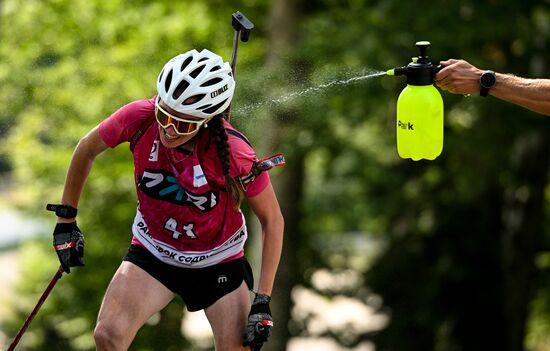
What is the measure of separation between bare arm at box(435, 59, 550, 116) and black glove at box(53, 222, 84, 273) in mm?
2224

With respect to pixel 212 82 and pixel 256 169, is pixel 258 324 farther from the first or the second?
pixel 212 82

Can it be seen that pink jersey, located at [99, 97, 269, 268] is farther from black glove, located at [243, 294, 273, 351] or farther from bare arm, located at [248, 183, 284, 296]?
black glove, located at [243, 294, 273, 351]

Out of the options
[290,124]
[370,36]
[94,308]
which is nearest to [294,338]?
[94,308]

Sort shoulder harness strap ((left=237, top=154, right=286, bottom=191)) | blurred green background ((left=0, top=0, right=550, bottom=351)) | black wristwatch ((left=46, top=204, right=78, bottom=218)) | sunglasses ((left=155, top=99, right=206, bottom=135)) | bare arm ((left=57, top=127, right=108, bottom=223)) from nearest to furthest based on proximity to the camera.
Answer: sunglasses ((left=155, top=99, right=206, bottom=135))
shoulder harness strap ((left=237, top=154, right=286, bottom=191))
bare arm ((left=57, top=127, right=108, bottom=223))
black wristwatch ((left=46, top=204, right=78, bottom=218))
blurred green background ((left=0, top=0, right=550, bottom=351))

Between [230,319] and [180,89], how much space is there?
1273 millimetres

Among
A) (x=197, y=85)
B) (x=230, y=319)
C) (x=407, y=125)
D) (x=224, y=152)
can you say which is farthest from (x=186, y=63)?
(x=230, y=319)

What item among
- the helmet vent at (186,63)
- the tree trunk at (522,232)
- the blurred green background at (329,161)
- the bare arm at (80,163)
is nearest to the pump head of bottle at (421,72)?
the helmet vent at (186,63)

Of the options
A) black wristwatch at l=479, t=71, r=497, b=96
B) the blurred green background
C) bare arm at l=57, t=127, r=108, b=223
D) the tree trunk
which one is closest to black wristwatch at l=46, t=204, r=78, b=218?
bare arm at l=57, t=127, r=108, b=223

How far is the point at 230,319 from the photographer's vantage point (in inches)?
220

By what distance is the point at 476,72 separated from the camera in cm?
548

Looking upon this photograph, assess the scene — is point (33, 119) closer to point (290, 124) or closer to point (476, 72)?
point (290, 124)

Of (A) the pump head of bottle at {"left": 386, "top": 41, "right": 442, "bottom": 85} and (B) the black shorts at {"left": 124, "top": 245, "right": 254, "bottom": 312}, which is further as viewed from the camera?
(B) the black shorts at {"left": 124, "top": 245, "right": 254, "bottom": 312}

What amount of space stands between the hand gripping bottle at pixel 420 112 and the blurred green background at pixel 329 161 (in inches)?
308

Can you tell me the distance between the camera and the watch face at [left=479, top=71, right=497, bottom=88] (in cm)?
543
